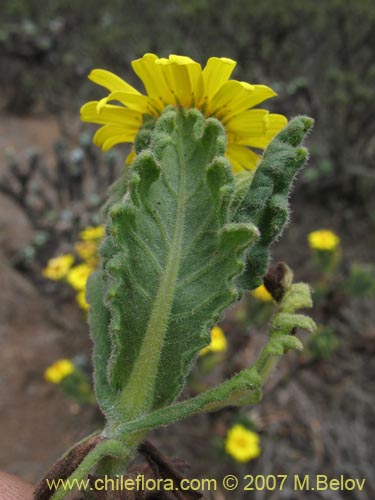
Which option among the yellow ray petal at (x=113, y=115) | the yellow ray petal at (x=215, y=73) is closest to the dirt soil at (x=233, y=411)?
the yellow ray petal at (x=113, y=115)

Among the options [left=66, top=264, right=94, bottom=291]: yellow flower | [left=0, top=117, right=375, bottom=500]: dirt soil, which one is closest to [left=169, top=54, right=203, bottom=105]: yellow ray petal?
[left=66, top=264, right=94, bottom=291]: yellow flower

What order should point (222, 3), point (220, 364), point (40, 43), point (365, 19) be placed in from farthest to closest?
point (40, 43)
point (222, 3)
point (365, 19)
point (220, 364)

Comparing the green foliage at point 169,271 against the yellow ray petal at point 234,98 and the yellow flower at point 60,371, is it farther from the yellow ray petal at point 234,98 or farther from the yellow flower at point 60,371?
the yellow flower at point 60,371

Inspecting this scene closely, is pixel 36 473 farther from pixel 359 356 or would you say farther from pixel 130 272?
pixel 130 272

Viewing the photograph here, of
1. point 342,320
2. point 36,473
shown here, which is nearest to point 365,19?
point 342,320

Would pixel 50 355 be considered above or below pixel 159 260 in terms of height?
below

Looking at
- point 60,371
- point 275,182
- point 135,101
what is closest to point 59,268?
point 60,371

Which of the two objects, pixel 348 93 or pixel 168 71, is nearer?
pixel 168 71

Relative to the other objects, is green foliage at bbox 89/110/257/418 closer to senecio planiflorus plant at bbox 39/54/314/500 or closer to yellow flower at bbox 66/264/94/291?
senecio planiflorus plant at bbox 39/54/314/500
